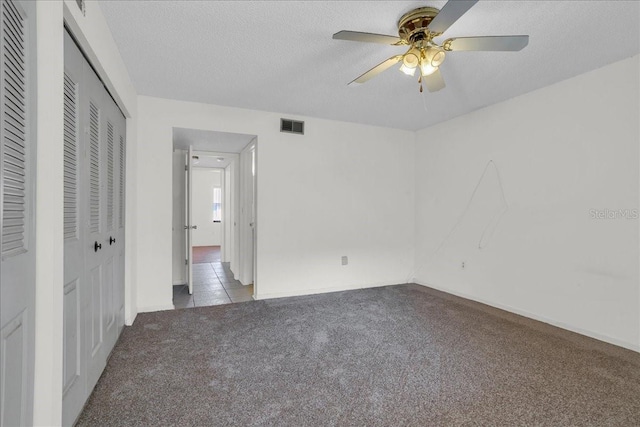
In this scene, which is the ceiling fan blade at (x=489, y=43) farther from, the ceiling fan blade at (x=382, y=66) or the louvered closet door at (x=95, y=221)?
the louvered closet door at (x=95, y=221)

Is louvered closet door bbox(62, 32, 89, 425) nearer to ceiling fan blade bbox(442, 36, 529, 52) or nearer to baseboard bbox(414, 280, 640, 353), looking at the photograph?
ceiling fan blade bbox(442, 36, 529, 52)

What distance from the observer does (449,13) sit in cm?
158

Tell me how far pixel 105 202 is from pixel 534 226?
395 centimetres

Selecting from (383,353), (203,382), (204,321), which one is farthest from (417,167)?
(203,382)

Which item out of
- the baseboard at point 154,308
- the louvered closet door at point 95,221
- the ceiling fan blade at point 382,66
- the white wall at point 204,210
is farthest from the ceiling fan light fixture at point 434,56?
the white wall at point 204,210

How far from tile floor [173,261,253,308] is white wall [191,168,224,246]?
4365 mm

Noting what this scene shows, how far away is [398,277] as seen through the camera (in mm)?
4855

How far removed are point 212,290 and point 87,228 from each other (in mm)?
2816

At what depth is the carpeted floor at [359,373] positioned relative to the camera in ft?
5.76

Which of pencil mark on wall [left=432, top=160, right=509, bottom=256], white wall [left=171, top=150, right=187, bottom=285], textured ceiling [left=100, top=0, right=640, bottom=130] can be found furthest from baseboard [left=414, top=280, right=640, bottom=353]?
white wall [left=171, top=150, right=187, bottom=285]

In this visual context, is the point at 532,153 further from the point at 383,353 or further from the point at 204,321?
the point at 204,321

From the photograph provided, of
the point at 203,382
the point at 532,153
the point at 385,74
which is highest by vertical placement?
the point at 385,74

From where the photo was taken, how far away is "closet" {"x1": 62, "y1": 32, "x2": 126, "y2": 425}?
62.2 inches

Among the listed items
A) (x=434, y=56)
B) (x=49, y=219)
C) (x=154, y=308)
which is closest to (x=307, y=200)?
(x=154, y=308)
